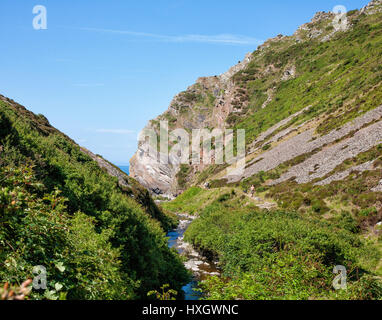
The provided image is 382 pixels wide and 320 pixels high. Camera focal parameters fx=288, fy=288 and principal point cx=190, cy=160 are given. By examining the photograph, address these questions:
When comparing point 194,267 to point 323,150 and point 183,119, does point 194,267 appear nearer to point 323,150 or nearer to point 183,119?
point 323,150

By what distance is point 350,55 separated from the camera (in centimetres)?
8919

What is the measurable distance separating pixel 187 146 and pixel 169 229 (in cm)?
10297

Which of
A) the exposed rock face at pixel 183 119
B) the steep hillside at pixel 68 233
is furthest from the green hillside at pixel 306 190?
the exposed rock face at pixel 183 119

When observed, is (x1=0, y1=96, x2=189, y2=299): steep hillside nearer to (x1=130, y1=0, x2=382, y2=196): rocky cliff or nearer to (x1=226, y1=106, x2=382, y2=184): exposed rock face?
(x1=130, y1=0, x2=382, y2=196): rocky cliff

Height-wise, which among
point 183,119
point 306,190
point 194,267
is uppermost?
point 183,119

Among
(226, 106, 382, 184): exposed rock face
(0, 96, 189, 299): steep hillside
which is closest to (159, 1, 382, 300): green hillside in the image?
(226, 106, 382, 184): exposed rock face

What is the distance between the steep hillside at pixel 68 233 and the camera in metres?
4.63

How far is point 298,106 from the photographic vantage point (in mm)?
85188

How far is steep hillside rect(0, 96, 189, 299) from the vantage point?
463 cm

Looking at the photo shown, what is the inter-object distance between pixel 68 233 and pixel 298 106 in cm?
8811

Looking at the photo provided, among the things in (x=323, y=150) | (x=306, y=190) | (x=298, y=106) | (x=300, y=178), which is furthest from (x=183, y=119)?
(x=306, y=190)

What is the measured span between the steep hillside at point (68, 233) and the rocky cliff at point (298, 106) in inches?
1147

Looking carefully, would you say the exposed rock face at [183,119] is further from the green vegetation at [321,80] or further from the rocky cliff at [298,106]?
the green vegetation at [321,80]
